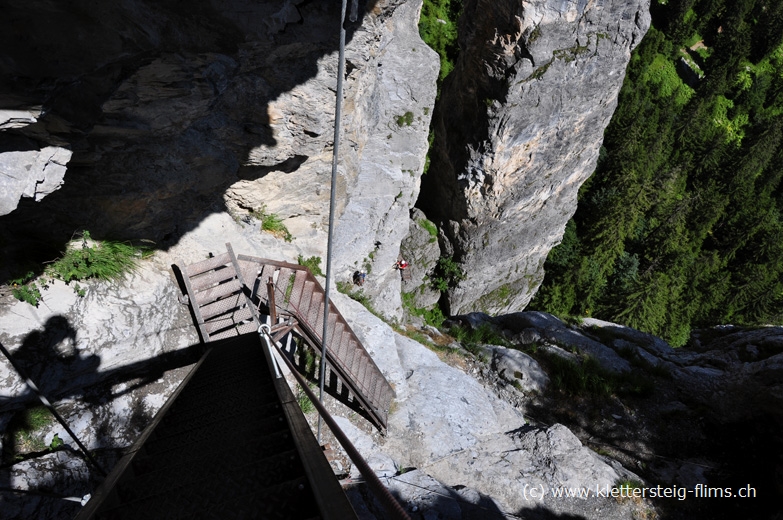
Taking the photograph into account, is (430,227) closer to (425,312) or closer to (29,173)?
(425,312)

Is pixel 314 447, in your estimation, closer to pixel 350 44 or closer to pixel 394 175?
pixel 350 44

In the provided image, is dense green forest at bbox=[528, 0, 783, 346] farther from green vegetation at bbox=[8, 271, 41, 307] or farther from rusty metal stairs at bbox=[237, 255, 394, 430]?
green vegetation at bbox=[8, 271, 41, 307]

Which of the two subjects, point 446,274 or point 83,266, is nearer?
point 83,266

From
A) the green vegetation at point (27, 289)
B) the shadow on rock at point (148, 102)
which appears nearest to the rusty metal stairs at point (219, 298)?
the shadow on rock at point (148, 102)

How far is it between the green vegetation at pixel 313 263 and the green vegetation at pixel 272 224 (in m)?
0.61

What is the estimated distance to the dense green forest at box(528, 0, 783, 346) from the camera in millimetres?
25125

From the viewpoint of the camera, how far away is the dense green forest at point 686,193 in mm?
25125

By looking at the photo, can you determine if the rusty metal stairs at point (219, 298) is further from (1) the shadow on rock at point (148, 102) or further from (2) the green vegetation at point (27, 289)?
(2) the green vegetation at point (27, 289)

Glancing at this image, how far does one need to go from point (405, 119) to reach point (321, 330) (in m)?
8.24

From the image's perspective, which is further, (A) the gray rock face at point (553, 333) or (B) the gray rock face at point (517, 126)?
(B) the gray rock face at point (517, 126)

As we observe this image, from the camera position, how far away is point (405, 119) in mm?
13039

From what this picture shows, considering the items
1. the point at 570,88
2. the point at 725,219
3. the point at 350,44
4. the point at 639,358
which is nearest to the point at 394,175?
the point at 350,44

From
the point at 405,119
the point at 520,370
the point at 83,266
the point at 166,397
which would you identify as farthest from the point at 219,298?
the point at 405,119

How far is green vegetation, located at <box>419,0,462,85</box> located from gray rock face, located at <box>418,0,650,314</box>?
9.45 ft
